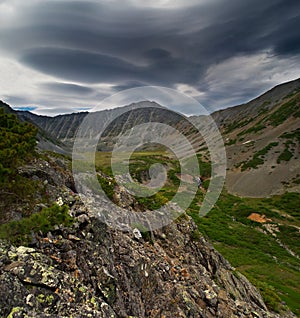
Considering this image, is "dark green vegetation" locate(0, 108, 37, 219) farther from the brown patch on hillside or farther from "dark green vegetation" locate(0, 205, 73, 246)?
the brown patch on hillside

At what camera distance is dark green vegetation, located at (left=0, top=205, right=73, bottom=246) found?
388 inches

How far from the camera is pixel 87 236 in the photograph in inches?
487

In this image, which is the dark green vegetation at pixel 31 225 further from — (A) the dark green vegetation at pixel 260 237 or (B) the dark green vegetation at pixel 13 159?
(A) the dark green vegetation at pixel 260 237

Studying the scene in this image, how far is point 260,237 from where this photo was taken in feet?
155

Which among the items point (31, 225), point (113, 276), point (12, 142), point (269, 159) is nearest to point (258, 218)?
point (269, 159)

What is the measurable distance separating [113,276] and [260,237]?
43.1m

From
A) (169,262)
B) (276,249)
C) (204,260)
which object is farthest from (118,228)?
(276,249)

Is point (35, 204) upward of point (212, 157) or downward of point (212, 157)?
downward

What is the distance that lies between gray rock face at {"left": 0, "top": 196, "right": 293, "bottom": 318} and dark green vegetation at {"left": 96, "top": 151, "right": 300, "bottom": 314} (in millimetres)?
2468

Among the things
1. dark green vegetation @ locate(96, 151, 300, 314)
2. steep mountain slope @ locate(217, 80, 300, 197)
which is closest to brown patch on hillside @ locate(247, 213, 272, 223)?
dark green vegetation @ locate(96, 151, 300, 314)

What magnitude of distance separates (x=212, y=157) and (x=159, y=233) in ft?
364

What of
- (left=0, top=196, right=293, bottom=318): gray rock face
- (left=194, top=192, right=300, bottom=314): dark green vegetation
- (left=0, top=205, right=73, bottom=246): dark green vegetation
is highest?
(left=0, top=205, right=73, bottom=246): dark green vegetation

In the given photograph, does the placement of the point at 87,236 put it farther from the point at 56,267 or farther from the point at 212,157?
the point at 212,157

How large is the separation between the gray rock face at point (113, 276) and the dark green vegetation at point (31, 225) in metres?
0.40
